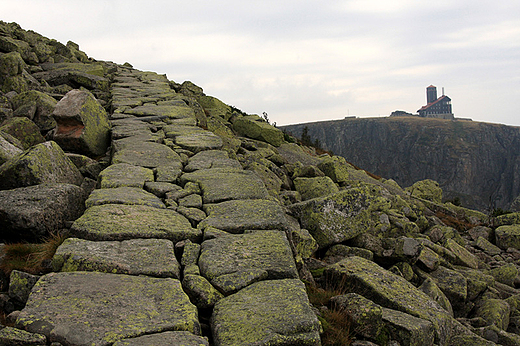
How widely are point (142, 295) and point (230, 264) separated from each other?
902mm

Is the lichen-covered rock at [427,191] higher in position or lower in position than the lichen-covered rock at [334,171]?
lower

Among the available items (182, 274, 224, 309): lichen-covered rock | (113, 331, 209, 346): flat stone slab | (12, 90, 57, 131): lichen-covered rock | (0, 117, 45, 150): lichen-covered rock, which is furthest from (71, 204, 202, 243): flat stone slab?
(12, 90, 57, 131): lichen-covered rock

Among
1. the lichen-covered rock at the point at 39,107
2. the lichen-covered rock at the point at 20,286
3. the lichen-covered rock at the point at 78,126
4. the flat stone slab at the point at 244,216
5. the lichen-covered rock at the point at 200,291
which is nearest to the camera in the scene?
the lichen-covered rock at the point at 20,286

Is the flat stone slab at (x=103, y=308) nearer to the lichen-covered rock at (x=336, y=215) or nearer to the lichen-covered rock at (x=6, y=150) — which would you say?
the lichen-covered rock at (x=6, y=150)

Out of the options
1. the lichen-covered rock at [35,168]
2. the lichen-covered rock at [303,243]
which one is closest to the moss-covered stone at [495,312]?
the lichen-covered rock at [303,243]

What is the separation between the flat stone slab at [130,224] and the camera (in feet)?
13.3

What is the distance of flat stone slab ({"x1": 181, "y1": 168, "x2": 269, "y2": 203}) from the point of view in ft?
18.1

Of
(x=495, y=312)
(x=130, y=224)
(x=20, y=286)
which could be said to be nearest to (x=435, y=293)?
(x=495, y=312)

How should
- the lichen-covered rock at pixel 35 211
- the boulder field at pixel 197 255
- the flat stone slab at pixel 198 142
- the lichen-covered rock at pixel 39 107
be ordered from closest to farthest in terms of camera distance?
the boulder field at pixel 197 255
the lichen-covered rock at pixel 35 211
the flat stone slab at pixel 198 142
the lichen-covered rock at pixel 39 107

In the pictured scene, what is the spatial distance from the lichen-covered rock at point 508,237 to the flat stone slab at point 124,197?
1139 centimetres

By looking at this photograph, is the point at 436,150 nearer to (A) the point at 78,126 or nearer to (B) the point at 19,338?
(A) the point at 78,126

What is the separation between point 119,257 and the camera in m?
3.69

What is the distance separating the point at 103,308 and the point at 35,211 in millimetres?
1989

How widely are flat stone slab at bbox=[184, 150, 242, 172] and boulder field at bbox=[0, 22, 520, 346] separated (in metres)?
0.04
